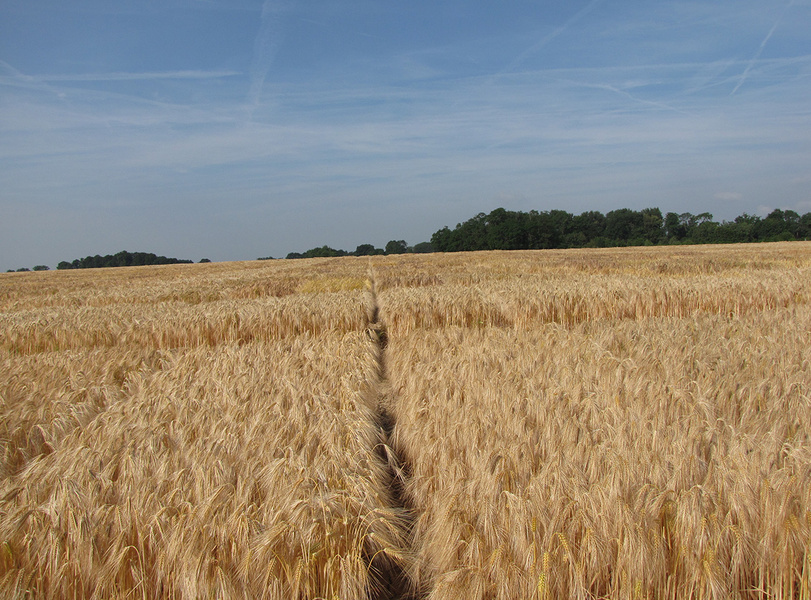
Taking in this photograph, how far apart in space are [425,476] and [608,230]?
399ft

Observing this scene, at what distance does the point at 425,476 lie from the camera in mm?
2385

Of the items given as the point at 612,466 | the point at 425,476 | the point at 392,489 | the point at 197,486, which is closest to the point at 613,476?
the point at 612,466

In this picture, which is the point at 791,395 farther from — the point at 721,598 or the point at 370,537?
the point at 370,537

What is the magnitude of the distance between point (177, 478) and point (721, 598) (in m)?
2.17

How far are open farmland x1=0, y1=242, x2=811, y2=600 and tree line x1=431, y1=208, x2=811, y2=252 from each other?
8706 centimetres

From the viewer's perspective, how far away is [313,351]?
5.03 m

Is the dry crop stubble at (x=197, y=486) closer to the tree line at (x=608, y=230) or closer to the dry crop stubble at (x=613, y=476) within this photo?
the dry crop stubble at (x=613, y=476)

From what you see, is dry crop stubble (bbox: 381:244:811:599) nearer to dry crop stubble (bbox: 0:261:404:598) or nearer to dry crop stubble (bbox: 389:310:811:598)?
dry crop stubble (bbox: 389:310:811:598)

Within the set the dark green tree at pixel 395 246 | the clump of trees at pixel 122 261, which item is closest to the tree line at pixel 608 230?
the dark green tree at pixel 395 246

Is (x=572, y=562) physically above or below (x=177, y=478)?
below

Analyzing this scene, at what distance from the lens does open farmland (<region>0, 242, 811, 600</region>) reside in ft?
5.18

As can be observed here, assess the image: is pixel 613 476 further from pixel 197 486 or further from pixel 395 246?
pixel 395 246

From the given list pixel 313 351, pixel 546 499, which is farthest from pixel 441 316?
pixel 546 499

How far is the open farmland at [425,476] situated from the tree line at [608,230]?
286 ft
